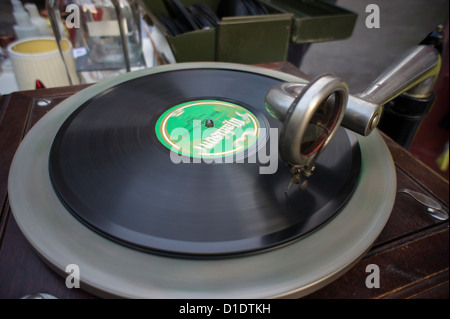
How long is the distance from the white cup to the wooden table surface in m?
0.41

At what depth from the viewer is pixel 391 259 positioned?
16.3 inches

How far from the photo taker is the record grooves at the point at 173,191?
14.3 inches

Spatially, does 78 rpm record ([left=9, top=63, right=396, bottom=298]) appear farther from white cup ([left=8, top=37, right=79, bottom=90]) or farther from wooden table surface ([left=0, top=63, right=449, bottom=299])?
white cup ([left=8, top=37, right=79, bottom=90])

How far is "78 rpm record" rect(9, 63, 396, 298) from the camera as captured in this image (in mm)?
333

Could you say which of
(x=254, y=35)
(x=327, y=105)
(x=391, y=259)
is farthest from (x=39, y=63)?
(x=391, y=259)

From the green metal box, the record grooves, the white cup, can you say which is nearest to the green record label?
the record grooves

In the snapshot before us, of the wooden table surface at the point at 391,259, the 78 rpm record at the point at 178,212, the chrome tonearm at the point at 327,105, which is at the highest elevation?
the chrome tonearm at the point at 327,105

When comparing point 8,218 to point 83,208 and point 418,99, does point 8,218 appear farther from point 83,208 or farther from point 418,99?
point 418,99

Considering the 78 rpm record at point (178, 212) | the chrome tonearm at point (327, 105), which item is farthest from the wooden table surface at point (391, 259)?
the chrome tonearm at point (327, 105)

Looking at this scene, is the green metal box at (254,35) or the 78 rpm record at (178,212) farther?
the green metal box at (254,35)

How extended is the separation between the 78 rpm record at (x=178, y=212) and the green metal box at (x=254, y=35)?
336mm

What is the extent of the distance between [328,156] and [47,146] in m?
0.45

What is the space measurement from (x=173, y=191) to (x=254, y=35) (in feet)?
1.93

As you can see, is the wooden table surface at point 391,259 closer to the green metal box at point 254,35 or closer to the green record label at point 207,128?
the green record label at point 207,128
